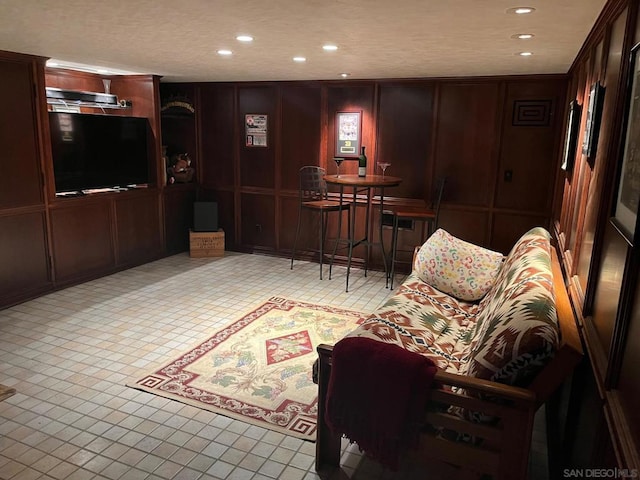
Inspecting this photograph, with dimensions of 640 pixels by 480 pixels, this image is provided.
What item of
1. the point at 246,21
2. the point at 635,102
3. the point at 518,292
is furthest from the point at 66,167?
the point at 635,102

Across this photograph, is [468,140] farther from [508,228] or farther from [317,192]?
[317,192]

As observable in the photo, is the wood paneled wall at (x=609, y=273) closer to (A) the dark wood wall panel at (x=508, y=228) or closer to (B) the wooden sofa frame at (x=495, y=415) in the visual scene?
(B) the wooden sofa frame at (x=495, y=415)

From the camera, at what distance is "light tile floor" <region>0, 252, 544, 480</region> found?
7.35 ft

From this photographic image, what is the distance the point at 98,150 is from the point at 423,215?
3478mm

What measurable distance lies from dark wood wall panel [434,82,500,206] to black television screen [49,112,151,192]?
3391 millimetres

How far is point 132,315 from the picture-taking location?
13.2 ft

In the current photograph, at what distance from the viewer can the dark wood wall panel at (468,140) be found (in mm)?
4930

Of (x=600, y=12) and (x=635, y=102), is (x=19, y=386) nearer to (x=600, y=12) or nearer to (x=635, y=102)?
(x=635, y=102)

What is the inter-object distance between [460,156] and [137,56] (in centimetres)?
331

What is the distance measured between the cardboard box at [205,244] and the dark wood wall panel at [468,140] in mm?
2825

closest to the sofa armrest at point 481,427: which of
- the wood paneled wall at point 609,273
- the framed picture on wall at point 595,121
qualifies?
the wood paneled wall at point 609,273

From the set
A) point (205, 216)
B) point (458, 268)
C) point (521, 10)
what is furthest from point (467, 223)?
point (205, 216)

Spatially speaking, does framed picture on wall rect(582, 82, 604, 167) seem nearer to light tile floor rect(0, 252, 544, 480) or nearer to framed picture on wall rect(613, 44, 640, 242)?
framed picture on wall rect(613, 44, 640, 242)

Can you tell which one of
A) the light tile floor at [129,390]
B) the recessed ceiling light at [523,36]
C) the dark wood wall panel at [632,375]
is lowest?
the light tile floor at [129,390]
